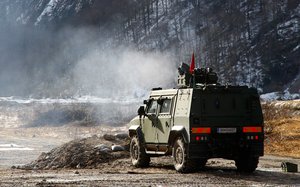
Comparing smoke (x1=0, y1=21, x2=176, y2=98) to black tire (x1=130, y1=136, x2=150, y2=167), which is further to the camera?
smoke (x1=0, y1=21, x2=176, y2=98)

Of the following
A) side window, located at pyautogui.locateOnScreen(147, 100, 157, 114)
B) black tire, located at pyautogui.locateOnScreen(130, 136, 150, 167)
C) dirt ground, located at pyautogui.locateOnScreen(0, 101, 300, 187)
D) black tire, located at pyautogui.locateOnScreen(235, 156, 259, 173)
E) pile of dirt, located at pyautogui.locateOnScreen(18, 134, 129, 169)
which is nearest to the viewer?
dirt ground, located at pyautogui.locateOnScreen(0, 101, 300, 187)

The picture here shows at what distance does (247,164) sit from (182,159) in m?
1.75

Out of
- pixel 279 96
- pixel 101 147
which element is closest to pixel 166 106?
pixel 101 147

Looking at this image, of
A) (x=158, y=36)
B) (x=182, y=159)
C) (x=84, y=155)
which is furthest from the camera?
(x=158, y=36)

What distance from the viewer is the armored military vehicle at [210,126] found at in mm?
14867

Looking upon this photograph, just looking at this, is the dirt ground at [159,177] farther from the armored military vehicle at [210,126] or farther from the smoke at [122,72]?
the smoke at [122,72]

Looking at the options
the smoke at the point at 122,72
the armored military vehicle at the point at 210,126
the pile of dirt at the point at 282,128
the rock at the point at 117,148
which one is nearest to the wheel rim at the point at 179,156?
the armored military vehicle at the point at 210,126

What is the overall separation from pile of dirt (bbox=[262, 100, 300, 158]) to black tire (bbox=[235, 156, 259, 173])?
25.1 feet

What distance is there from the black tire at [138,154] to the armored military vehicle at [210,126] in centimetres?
101

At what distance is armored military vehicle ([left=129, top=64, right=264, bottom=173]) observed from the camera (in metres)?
14.9

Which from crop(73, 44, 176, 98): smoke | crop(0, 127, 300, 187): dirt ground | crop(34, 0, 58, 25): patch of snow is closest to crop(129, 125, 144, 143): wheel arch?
crop(0, 127, 300, 187): dirt ground

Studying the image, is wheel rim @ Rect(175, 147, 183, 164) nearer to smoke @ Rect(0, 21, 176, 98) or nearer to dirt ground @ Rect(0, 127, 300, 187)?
dirt ground @ Rect(0, 127, 300, 187)

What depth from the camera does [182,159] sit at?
49.9 feet

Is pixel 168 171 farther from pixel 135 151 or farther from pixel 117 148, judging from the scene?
pixel 117 148
